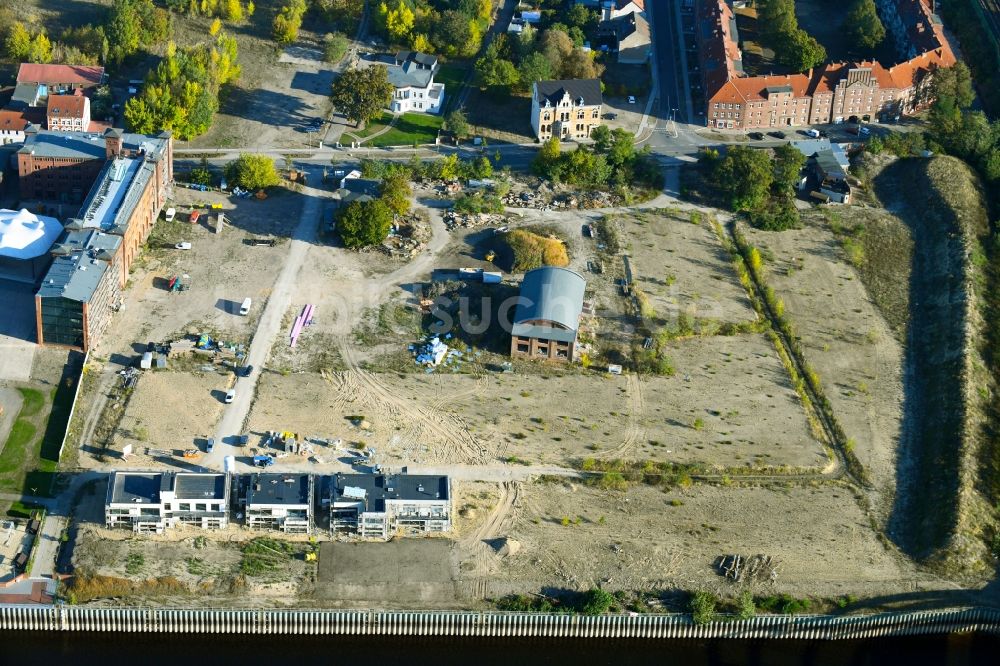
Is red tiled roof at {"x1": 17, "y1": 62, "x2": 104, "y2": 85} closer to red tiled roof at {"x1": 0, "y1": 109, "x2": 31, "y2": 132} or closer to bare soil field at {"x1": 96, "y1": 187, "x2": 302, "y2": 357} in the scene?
red tiled roof at {"x1": 0, "y1": 109, "x2": 31, "y2": 132}

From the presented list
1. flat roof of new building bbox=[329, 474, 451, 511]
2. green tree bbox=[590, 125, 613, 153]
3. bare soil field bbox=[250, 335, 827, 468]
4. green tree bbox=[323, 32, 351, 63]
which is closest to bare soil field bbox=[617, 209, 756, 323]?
bare soil field bbox=[250, 335, 827, 468]

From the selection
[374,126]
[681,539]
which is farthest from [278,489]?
[374,126]

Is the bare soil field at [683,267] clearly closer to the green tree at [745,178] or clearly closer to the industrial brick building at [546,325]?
the green tree at [745,178]

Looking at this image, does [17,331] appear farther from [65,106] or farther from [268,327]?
[65,106]

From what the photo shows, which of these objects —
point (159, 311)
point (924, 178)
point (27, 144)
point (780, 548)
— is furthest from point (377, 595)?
point (924, 178)

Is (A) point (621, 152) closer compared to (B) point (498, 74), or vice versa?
(A) point (621, 152)
